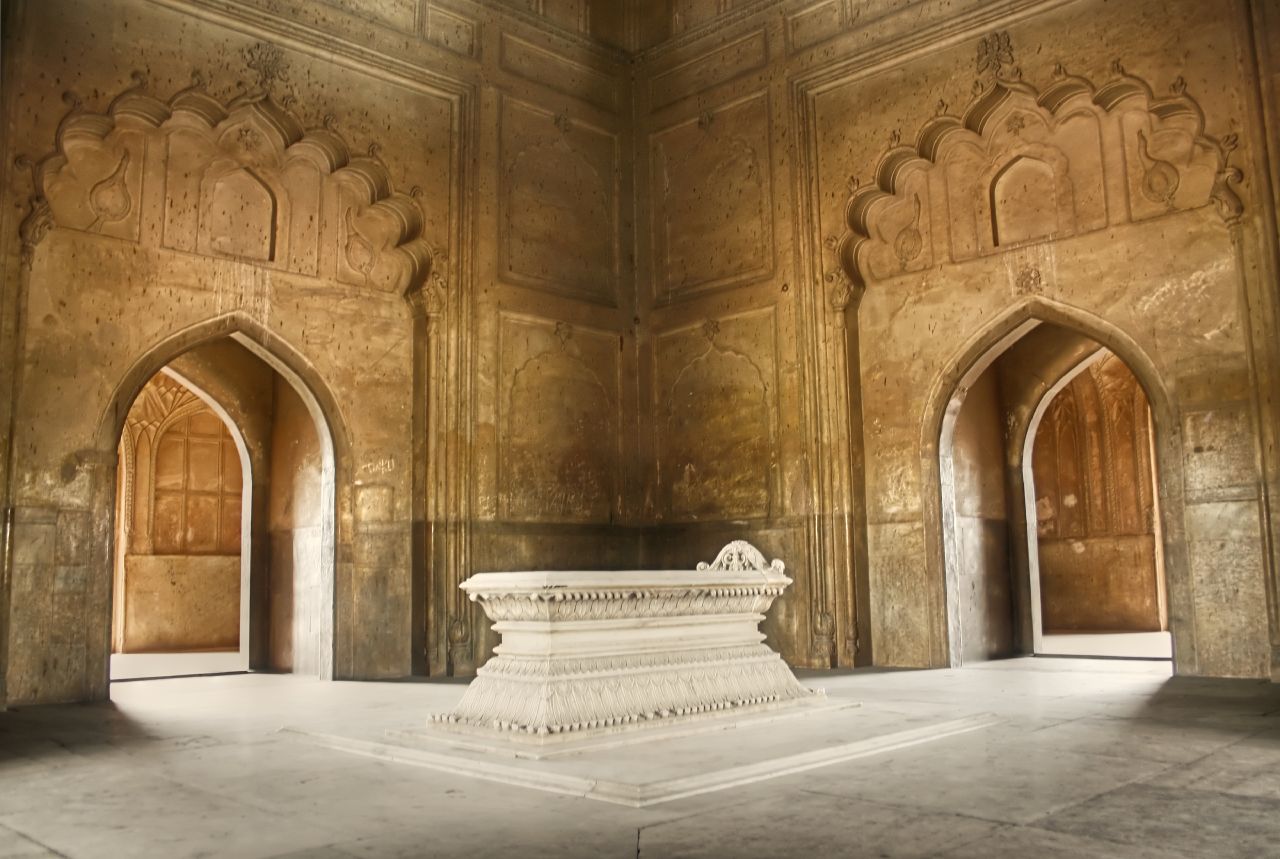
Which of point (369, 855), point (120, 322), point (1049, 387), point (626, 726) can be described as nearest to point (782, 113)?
point (1049, 387)

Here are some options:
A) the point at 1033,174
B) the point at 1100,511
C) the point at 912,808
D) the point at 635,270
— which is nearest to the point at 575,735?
the point at 912,808

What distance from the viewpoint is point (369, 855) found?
282cm

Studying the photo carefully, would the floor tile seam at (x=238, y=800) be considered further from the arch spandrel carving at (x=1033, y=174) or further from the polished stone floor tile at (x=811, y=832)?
the arch spandrel carving at (x=1033, y=174)

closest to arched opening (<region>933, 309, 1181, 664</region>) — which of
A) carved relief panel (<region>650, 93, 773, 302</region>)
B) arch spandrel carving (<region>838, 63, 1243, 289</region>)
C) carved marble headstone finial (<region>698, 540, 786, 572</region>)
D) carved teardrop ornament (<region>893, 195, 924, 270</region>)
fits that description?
arch spandrel carving (<region>838, 63, 1243, 289</region>)

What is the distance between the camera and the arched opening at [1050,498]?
794 centimetres

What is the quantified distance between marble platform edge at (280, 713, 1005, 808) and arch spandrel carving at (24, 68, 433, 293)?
148 inches

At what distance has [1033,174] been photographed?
7.62 metres

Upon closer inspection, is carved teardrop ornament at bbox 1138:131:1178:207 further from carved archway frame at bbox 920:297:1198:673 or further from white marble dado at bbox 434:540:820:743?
white marble dado at bbox 434:540:820:743

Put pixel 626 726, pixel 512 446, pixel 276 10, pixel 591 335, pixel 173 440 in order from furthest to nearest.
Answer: pixel 173 440 → pixel 591 335 → pixel 512 446 → pixel 276 10 → pixel 626 726

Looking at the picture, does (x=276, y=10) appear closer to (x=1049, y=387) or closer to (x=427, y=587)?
(x=427, y=587)

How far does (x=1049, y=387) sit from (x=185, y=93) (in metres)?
6.85

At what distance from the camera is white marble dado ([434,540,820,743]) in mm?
4527

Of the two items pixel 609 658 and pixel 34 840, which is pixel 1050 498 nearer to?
pixel 609 658

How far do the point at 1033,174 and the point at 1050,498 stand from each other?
613 cm
